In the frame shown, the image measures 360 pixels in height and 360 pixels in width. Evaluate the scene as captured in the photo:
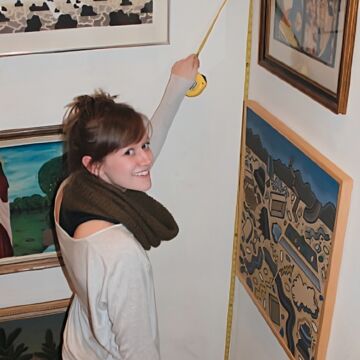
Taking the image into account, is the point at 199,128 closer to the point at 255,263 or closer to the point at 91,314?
the point at 255,263

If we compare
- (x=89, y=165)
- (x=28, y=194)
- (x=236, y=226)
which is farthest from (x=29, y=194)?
(x=236, y=226)

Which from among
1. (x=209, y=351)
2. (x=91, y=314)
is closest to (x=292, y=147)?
(x=91, y=314)

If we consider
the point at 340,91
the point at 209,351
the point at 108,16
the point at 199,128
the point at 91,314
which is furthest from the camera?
the point at 209,351

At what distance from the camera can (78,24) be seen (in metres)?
1.64

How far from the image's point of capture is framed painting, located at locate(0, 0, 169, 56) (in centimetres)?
159

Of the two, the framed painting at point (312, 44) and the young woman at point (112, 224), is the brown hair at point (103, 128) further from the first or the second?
the framed painting at point (312, 44)

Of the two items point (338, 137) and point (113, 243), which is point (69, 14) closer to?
point (113, 243)

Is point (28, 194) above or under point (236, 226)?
above

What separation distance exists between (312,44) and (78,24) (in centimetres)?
62

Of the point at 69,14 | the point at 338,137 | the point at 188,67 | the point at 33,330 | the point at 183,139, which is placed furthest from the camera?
the point at 33,330

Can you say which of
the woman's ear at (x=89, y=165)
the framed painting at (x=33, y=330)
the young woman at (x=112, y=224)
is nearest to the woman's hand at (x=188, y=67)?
the young woman at (x=112, y=224)

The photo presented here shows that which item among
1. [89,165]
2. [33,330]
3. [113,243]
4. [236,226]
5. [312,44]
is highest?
[312,44]

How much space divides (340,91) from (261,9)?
0.46 m

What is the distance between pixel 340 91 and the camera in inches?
52.9
